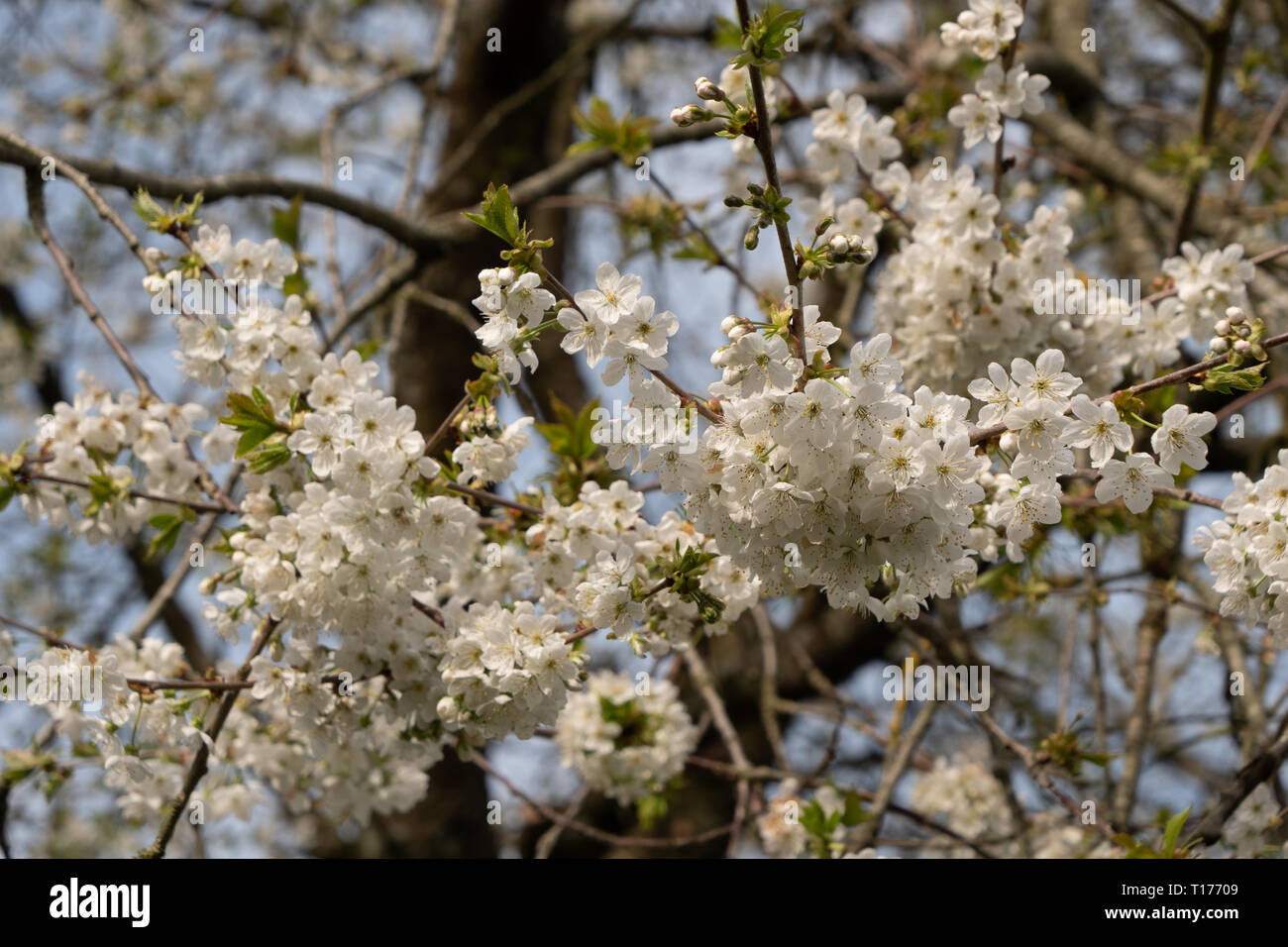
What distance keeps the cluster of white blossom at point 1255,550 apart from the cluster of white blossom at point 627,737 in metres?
1.93

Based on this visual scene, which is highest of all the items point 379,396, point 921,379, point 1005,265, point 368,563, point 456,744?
point 1005,265

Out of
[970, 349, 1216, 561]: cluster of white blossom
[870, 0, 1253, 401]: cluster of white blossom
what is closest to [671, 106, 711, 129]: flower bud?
[970, 349, 1216, 561]: cluster of white blossom

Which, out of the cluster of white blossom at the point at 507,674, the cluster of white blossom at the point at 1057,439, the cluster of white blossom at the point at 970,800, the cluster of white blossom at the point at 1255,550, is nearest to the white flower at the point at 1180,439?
the cluster of white blossom at the point at 1057,439

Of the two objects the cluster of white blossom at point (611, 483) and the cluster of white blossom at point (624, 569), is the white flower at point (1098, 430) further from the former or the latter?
the cluster of white blossom at point (624, 569)

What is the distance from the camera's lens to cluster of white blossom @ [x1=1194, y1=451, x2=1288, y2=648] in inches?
74.9

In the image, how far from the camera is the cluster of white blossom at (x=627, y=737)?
350 cm

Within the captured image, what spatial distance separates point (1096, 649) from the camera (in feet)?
11.5

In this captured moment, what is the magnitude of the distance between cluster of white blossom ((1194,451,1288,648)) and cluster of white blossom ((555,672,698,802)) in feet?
6.32

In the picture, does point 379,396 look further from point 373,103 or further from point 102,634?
point 373,103

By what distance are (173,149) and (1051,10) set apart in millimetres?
5357

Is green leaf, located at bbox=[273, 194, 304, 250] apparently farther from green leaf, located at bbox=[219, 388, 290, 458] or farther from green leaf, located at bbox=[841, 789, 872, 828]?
green leaf, located at bbox=[841, 789, 872, 828]

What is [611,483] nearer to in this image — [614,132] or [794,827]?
[614,132]

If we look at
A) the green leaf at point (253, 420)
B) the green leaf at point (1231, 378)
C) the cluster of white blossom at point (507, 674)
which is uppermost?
the green leaf at point (253, 420)
